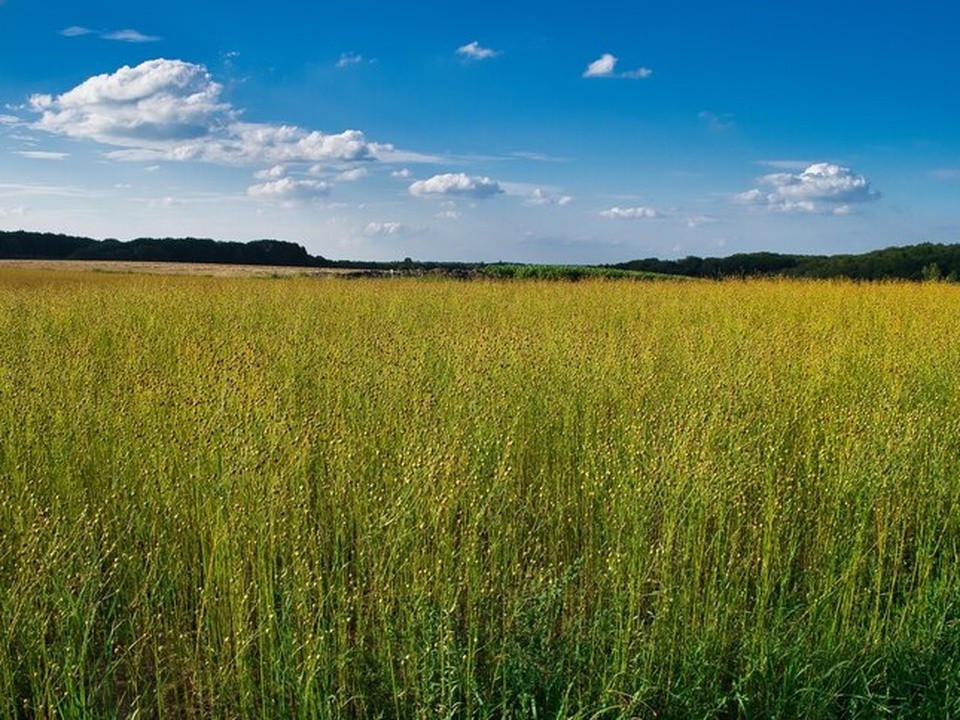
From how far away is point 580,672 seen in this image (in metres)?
2.52

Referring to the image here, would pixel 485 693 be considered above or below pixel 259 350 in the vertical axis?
below

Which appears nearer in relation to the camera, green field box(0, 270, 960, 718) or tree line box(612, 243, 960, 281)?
green field box(0, 270, 960, 718)

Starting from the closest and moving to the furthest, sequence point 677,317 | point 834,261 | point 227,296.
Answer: point 677,317, point 227,296, point 834,261

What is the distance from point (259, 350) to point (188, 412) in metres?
2.89

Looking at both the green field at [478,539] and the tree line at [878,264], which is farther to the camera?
the tree line at [878,264]

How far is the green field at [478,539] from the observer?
248cm

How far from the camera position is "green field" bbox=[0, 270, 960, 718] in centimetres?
248

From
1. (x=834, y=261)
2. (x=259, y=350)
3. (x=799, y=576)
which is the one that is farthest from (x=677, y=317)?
(x=834, y=261)

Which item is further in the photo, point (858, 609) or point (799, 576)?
point (799, 576)

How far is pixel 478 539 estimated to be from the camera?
9.58 ft

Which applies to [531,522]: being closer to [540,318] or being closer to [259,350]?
[259,350]

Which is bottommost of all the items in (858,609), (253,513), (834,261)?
(858,609)

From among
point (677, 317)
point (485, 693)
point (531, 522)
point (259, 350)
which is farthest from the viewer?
point (677, 317)

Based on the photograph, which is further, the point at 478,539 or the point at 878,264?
the point at 878,264
